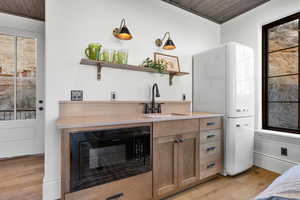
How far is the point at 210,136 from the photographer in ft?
6.52

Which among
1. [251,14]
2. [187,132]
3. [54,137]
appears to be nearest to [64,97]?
[54,137]

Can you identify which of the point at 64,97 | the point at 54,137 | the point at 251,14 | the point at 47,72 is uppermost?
the point at 251,14

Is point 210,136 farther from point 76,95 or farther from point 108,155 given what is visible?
point 76,95

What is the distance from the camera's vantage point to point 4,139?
262cm

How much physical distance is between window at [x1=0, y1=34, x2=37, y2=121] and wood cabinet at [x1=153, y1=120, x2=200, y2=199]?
2.60 m

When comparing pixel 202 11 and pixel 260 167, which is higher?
pixel 202 11

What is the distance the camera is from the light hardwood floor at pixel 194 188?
1679 mm

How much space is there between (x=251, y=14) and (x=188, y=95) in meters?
1.74

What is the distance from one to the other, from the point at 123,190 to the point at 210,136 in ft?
4.08

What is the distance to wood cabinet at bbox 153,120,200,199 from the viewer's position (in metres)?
1.54

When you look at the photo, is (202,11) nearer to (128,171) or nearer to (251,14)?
(251,14)

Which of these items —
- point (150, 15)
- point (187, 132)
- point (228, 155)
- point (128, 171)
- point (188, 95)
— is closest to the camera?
point (128, 171)

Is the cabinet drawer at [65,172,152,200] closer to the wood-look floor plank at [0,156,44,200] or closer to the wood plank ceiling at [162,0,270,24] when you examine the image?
the wood-look floor plank at [0,156,44,200]

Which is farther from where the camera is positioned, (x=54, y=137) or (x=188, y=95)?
(x=188, y=95)
